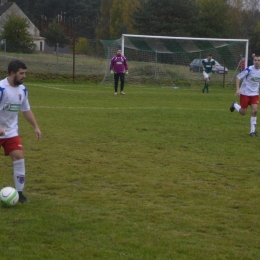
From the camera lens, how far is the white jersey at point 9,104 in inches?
229

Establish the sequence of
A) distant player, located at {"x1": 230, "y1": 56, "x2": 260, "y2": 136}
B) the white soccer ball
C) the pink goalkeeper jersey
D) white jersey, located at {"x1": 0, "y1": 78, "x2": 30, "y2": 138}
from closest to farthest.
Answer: the white soccer ball < white jersey, located at {"x1": 0, "y1": 78, "x2": 30, "y2": 138} < distant player, located at {"x1": 230, "y1": 56, "x2": 260, "y2": 136} < the pink goalkeeper jersey

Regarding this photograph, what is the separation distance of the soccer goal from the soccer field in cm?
1522

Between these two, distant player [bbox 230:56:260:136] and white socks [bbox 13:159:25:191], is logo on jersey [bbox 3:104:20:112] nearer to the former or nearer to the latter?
white socks [bbox 13:159:25:191]

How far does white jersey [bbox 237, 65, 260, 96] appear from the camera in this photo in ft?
36.9

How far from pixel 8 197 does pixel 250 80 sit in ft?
23.2

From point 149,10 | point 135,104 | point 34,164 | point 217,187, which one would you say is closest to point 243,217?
point 217,187

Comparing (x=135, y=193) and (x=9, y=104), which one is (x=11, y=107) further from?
(x=135, y=193)

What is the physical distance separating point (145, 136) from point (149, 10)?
40.4 meters

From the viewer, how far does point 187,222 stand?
17.6ft

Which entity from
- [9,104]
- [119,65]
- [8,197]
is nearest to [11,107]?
[9,104]

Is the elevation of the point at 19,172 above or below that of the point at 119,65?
below

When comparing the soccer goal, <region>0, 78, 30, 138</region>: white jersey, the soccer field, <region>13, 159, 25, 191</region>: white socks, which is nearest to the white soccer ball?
the soccer field

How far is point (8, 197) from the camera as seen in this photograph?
5719 millimetres

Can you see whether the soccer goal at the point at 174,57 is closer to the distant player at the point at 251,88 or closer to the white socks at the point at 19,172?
the distant player at the point at 251,88
